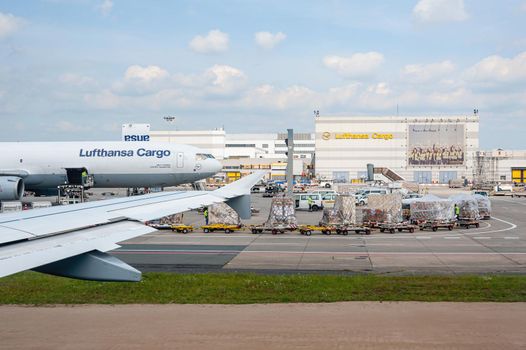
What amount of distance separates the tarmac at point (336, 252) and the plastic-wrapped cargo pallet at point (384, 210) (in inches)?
67.9

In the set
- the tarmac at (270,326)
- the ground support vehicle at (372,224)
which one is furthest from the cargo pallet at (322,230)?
the tarmac at (270,326)

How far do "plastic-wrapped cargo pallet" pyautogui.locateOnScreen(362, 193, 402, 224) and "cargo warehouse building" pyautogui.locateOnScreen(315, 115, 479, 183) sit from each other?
245 ft

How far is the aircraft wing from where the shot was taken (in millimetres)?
6164

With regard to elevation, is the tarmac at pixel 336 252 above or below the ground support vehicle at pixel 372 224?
below

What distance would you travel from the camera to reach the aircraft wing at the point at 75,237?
20.2 ft

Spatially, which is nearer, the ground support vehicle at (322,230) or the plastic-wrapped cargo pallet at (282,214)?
the ground support vehicle at (322,230)

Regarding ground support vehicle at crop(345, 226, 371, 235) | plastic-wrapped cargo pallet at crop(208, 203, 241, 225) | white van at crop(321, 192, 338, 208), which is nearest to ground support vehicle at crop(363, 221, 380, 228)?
ground support vehicle at crop(345, 226, 371, 235)

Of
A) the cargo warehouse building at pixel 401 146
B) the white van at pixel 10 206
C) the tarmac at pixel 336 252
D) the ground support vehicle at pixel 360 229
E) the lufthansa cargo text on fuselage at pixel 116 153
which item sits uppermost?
the cargo warehouse building at pixel 401 146

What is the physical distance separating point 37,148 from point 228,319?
116 ft

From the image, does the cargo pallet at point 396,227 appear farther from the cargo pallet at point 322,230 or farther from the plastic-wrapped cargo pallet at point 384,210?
the cargo pallet at point 322,230

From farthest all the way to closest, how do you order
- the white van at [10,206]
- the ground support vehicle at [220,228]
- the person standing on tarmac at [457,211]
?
the person standing on tarmac at [457,211]
the white van at [10,206]
the ground support vehicle at [220,228]

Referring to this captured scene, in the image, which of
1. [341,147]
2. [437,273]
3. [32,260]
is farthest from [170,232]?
[341,147]

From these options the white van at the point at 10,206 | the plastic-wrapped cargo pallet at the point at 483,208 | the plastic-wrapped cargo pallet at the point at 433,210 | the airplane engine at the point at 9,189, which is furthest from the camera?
the plastic-wrapped cargo pallet at the point at 483,208

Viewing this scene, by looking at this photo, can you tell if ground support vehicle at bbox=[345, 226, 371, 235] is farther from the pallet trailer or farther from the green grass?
the green grass
